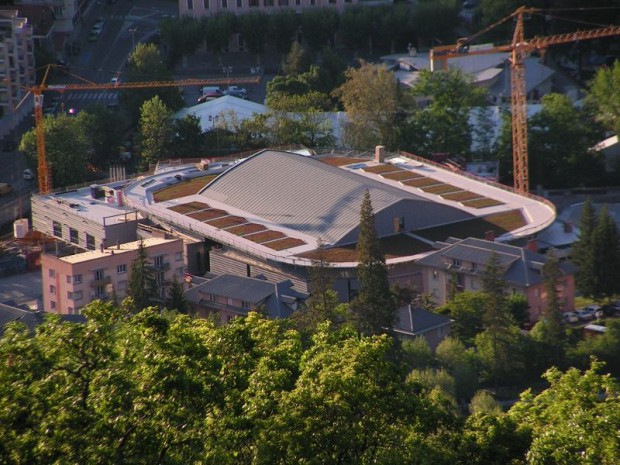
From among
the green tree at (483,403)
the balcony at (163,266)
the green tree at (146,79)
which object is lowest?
the green tree at (483,403)

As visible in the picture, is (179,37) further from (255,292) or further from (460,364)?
(460,364)

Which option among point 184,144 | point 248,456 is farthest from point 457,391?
point 184,144

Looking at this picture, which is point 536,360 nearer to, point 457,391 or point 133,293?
point 457,391

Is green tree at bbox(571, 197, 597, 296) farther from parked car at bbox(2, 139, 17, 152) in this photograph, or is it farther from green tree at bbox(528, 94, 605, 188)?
parked car at bbox(2, 139, 17, 152)

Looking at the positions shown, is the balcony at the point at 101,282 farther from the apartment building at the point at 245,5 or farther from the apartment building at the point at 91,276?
the apartment building at the point at 245,5

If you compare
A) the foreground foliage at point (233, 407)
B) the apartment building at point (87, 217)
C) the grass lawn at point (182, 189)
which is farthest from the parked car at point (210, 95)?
the foreground foliage at point (233, 407)

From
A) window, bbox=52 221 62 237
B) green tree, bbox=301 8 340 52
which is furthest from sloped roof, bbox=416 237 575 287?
green tree, bbox=301 8 340 52
